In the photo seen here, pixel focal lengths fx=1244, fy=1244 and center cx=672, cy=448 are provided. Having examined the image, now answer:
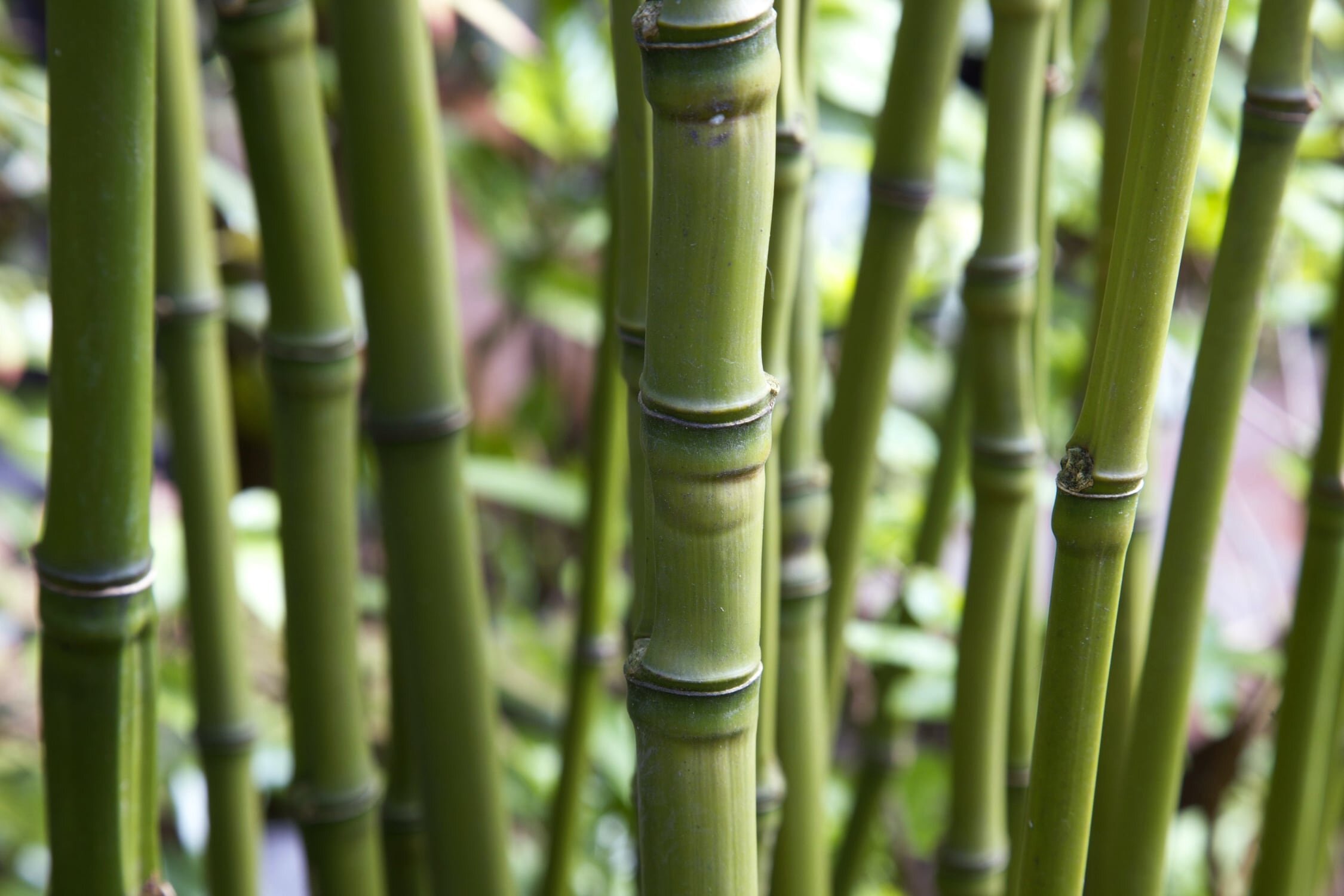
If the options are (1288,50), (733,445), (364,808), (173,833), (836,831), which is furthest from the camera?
(173,833)

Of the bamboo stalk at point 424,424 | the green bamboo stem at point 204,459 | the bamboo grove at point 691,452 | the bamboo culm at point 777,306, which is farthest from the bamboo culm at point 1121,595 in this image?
the green bamboo stem at point 204,459

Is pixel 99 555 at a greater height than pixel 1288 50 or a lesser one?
lesser

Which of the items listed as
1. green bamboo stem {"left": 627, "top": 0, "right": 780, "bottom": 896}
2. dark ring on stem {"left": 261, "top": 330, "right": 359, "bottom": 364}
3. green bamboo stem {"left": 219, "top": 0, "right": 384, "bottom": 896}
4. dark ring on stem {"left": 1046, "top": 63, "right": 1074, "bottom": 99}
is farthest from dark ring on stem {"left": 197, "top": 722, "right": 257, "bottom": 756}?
dark ring on stem {"left": 1046, "top": 63, "right": 1074, "bottom": 99}

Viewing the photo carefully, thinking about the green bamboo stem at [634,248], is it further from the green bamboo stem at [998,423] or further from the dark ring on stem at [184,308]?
the dark ring on stem at [184,308]

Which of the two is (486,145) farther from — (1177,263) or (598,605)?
(1177,263)

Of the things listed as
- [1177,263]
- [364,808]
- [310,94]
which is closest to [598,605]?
[364,808]

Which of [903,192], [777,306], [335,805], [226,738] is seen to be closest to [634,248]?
[777,306]

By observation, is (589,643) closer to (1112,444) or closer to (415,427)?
(415,427)
